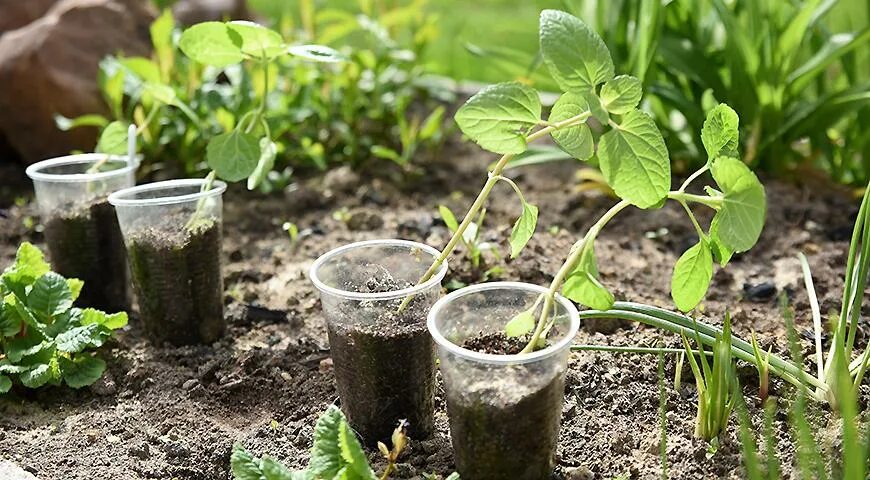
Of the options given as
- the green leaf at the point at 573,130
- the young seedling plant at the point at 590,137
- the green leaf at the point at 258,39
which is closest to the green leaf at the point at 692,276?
the young seedling plant at the point at 590,137

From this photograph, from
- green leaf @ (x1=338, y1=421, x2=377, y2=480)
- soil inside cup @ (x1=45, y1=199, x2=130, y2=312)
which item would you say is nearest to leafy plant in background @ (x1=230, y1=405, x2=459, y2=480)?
green leaf @ (x1=338, y1=421, x2=377, y2=480)

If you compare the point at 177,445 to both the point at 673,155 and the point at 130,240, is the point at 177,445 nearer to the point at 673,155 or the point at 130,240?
the point at 130,240

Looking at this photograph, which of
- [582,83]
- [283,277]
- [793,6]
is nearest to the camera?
[582,83]

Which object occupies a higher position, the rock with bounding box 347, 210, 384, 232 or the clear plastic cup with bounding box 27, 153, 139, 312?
the clear plastic cup with bounding box 27, 153, 139, 312

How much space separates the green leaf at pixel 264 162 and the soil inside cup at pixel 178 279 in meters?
0.23

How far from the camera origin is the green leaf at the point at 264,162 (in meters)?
2.03

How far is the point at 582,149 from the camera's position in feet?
5.18

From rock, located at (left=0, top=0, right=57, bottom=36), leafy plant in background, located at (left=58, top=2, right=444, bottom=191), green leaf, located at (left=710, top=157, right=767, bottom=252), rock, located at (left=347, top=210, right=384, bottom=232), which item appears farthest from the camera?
rock, located at (left=0, top=0, right=57, bottom=36)

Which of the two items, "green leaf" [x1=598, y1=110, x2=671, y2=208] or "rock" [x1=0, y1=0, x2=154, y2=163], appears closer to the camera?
"green leaf" [x1=598, y1=110, x2=671, y2=208]

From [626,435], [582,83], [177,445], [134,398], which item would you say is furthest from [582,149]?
[134,398]

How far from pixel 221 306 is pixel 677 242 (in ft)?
4.18

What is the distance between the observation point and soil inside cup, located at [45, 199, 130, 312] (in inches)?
93.7

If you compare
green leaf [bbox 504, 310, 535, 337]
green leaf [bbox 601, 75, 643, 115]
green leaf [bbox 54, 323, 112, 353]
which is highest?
green leaf [bbox 601, 75, 643, 115]

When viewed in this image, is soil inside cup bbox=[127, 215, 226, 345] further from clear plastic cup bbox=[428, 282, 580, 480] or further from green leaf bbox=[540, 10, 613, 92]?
green leaf bbox=[540, 10, 613, 92]
